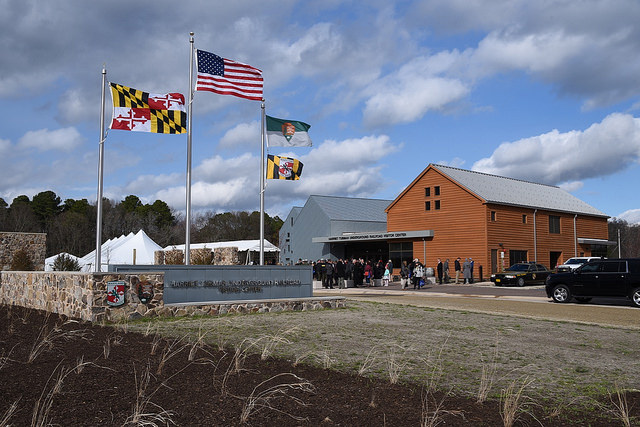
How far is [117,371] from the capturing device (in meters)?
6.95

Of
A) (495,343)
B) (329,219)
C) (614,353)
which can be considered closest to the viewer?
(614,353)

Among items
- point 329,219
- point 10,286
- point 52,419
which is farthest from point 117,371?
point 329,219

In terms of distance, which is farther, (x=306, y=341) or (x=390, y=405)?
(x=306, y=341)

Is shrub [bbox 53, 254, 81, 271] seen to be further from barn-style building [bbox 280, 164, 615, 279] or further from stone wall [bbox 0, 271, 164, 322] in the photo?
barn-style building [bbox 280, 164, 615, 279]

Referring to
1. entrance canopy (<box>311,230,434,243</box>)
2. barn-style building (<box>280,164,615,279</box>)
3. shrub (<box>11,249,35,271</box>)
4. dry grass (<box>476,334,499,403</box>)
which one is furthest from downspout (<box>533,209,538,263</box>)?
dry grass (<box>476,334,499,403</box>)

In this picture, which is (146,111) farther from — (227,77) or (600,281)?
(600,281)

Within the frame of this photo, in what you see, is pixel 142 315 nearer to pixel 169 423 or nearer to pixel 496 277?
pixel 169 423

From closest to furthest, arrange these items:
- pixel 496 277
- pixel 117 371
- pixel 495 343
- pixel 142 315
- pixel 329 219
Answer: pixel 117 371 < pixel 495 343 < pixel 142 315 < pixel 496 277 < pixel 329 219

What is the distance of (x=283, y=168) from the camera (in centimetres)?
2058

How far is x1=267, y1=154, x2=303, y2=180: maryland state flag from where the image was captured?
66.9 feet

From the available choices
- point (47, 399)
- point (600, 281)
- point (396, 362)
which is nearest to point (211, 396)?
point (47, 399)

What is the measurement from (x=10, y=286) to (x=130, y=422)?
1712 centimetres

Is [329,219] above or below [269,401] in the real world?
above

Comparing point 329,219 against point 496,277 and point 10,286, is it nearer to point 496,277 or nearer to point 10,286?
point 496,277
